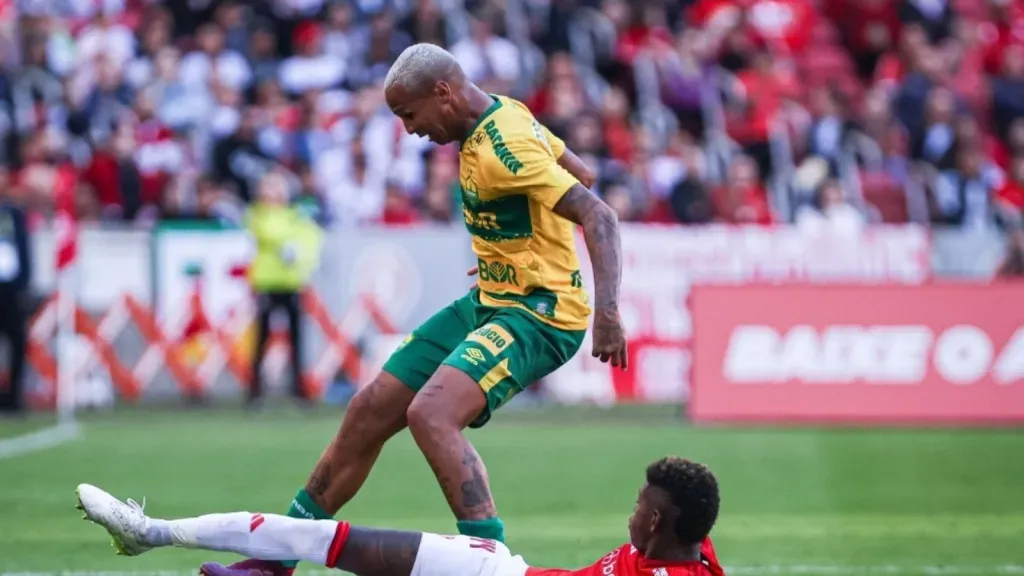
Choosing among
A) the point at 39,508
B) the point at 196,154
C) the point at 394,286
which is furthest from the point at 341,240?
the point at 39,508

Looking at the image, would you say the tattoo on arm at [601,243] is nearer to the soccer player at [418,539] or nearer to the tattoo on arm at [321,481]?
the soccer player at [418,539]

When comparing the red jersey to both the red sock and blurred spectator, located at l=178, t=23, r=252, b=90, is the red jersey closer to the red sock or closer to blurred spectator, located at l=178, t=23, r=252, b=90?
the red sock

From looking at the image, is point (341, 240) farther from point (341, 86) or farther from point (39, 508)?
point (39, 508)

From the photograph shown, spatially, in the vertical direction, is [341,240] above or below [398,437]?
above

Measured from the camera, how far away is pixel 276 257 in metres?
18.9

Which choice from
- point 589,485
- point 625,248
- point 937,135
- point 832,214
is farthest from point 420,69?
point 937,135

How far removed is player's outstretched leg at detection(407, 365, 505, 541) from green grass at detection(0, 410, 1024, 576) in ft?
6.53

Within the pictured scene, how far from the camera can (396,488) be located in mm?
12305

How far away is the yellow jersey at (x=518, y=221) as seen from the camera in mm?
7113

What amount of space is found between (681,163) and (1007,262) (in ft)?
14.7

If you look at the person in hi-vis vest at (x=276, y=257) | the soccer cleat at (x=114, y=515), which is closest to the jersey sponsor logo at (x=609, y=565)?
the soccer cleat at (x=114, y=515)

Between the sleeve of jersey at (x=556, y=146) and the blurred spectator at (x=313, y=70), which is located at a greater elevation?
the blurred spectator at (x=313, y=70)

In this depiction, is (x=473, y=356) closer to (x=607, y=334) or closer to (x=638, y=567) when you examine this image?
(x=607, y=334)

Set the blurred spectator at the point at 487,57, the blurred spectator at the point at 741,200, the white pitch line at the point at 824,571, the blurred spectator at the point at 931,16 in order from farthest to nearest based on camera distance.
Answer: the blurred spectator at the point at 931,16 → the blurred spectator at the point at 487,57 → the blurred spectator at the point at 741,200 → the white pitch line at the point at 824,571
